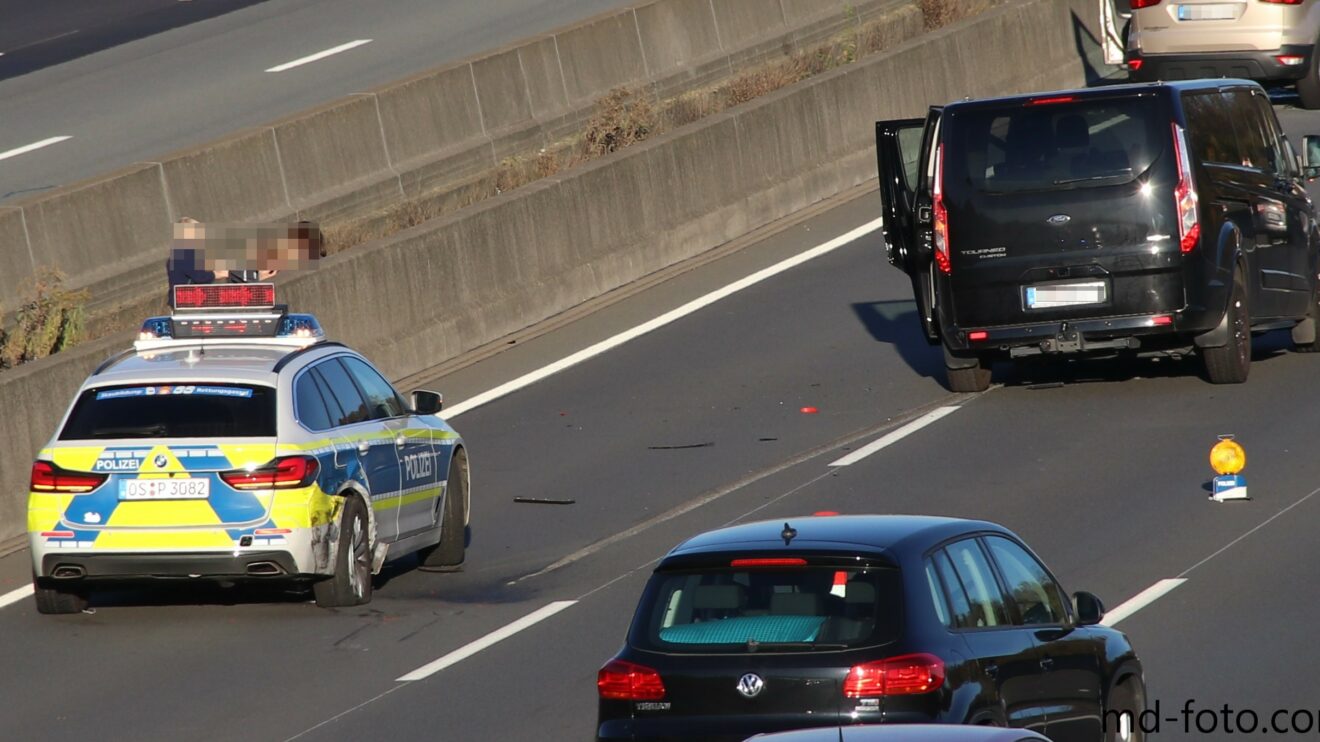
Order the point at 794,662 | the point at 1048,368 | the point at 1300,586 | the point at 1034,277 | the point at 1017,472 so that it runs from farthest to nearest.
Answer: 1. the point at 1048,368
2. the point at 1034,277
3. the point at 1017,472
4. the point at 1300,586
5. the point at 794,662

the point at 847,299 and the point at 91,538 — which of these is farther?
the point at 847,299

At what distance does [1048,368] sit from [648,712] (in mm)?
12062

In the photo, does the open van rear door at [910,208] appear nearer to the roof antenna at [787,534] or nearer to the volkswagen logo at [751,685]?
the roof antenna at [787,534]

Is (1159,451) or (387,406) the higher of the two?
(387,406)

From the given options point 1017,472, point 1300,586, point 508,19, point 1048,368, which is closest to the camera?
point 1300,586

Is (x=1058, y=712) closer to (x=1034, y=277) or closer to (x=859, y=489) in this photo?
(x=859, y=489)

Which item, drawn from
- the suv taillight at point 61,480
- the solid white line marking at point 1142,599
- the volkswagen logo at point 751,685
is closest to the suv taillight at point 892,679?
the volkswagen logo at point 751,685

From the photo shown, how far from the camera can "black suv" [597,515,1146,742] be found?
7.92 metres

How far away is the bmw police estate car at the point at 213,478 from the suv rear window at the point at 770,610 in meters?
5.16

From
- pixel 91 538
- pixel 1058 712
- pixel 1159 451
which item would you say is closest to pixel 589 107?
pixel 1159 451

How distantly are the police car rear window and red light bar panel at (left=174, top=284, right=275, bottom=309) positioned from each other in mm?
1284

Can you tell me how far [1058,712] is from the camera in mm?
8758

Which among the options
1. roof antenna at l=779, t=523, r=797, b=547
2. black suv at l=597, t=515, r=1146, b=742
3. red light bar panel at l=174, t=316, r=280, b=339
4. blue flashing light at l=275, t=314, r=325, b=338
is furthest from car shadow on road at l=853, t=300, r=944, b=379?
roof antenna at l=779, t=523, r=797, b=547

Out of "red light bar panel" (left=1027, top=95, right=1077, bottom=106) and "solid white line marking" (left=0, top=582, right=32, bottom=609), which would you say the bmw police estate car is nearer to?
"solid white line marking" (left=0, top=582, right=32, bottom=609)
